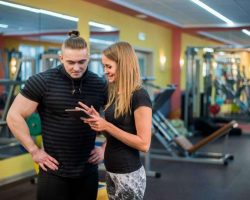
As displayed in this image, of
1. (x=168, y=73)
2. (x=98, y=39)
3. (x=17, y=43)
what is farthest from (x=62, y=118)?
(x=168, y=73)

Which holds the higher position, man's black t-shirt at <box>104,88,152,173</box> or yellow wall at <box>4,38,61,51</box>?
yellow wall at <box>4,38,61,51</box>

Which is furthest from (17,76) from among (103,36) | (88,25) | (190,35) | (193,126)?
(190,35)

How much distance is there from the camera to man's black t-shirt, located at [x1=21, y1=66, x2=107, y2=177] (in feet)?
5.99

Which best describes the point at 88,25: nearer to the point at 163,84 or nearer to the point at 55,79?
the point at 163,84

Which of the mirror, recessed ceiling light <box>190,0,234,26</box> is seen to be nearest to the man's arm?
the mirror

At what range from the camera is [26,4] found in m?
5.08

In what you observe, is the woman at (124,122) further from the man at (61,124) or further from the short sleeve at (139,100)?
the man at (61,124)

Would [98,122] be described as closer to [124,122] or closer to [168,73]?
[124,122]

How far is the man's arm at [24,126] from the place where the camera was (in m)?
1.78

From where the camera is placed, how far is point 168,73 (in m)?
10.3

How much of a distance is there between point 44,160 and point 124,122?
396 mm

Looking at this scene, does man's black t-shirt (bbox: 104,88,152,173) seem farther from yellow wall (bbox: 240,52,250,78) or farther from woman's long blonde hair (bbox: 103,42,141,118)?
yellow wall (bbox: 240,52,250,78)

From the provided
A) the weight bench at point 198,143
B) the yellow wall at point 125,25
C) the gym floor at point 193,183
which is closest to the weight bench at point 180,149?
the weight bench at point 198,143

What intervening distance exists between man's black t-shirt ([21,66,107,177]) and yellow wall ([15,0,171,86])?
11.1ft
